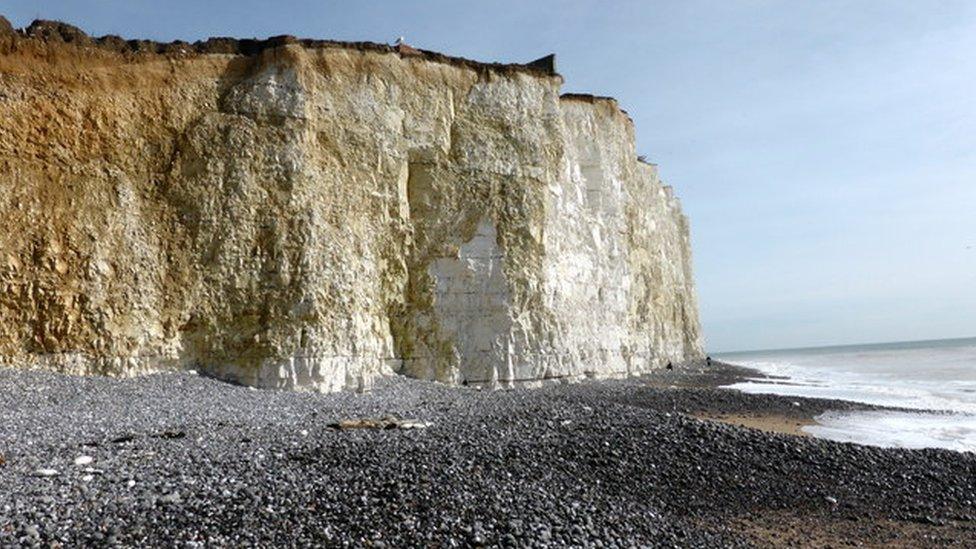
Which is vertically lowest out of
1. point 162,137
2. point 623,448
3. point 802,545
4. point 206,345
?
point 802,545

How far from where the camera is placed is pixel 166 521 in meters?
5.44

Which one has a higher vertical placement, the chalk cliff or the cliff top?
the cliff top

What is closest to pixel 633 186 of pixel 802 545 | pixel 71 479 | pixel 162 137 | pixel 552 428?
pixel 162 137

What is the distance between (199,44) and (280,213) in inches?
209

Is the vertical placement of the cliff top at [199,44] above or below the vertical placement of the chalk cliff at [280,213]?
above

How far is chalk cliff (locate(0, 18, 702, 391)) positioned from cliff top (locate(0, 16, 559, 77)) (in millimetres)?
58

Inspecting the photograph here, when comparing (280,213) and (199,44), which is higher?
(199,44)

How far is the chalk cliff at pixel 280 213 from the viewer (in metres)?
15.0

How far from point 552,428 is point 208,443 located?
16.5ft

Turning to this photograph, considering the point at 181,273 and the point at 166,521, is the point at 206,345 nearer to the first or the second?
the point at 181,273

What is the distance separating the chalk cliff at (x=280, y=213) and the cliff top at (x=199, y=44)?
0.06 metres

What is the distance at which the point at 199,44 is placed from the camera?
18391 mm

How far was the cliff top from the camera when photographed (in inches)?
648

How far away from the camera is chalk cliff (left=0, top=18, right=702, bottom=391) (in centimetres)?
1501
